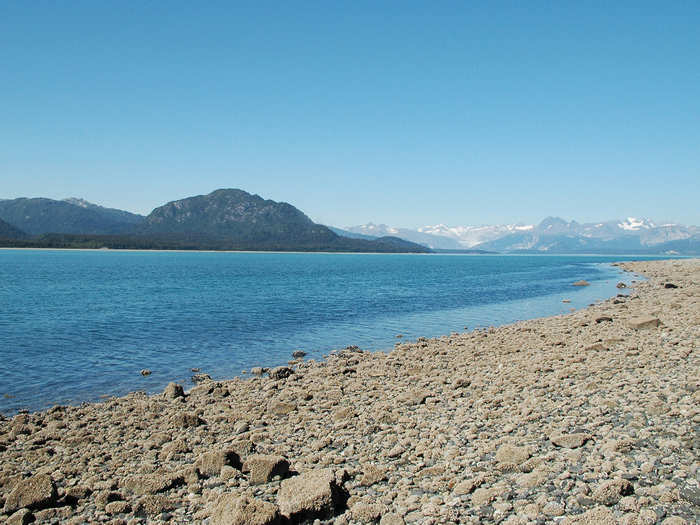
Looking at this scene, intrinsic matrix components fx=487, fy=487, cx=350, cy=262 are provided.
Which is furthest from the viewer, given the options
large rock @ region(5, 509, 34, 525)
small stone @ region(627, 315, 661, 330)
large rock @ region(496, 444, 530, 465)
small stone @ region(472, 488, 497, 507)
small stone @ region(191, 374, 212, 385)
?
small stone @ region(627, 315, 661, 330)

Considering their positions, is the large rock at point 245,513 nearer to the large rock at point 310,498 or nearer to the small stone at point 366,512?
the large rock at point 310,498

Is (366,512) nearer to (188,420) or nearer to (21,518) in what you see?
(21,518)

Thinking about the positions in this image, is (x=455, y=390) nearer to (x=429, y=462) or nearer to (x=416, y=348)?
(x=429, y=462)

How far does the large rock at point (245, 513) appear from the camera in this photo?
848cm

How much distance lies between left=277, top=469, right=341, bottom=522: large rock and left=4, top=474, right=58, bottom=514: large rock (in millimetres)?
5134

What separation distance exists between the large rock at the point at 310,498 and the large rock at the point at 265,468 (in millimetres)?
1294

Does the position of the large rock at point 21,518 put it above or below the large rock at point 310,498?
below

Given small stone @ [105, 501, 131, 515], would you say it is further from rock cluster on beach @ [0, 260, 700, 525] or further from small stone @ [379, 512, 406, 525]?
small stone @ [379, 512, 406, 525]

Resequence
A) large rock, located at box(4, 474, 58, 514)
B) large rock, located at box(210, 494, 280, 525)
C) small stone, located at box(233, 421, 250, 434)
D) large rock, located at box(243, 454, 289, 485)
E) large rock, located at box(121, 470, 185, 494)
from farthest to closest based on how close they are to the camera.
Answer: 1. small stone, located at box(233, 421, 250, 434)
2. large rock, located at box(243, 454, 289, 485)
3. large rock, located at box(121, 470, 185, 494)
4. large rock, located at box(4, 474, 58, 514)
5. large rock, located at box(210, 494, 280, 525)

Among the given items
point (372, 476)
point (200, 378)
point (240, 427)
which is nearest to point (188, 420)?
point (240, 427)

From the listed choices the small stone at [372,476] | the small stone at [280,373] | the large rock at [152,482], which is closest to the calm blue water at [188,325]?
the small stone at [280,373]

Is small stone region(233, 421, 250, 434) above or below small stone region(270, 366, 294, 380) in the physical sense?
above

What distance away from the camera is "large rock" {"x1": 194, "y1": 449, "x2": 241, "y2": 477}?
455 inches

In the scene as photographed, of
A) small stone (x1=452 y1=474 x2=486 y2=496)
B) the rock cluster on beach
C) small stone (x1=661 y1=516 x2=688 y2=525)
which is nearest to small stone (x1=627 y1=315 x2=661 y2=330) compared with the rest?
the rock cluster on beach
